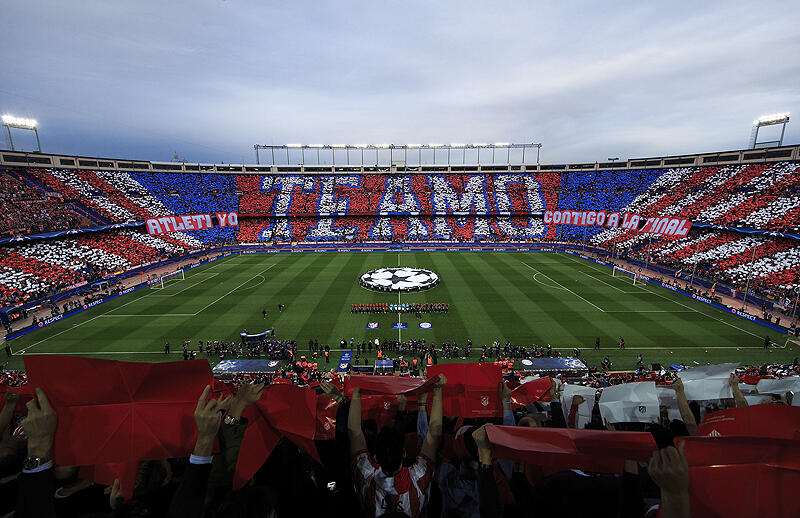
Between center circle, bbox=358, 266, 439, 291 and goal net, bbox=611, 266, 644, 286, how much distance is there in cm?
2289

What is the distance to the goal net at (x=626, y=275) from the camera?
4116 cm

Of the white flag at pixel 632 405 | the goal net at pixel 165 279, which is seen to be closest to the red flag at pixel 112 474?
the white flag at pixel 632 405

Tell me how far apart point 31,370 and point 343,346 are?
A: 2247 centimetres

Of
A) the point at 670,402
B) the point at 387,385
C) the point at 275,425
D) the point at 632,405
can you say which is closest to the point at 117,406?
the point at 275,425

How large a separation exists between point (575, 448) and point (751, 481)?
159cm

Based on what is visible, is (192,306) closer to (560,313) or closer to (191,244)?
(191,244)

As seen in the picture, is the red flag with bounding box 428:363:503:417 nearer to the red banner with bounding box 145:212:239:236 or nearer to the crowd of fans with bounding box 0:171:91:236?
the red banner with bounding box 145:212:239:236

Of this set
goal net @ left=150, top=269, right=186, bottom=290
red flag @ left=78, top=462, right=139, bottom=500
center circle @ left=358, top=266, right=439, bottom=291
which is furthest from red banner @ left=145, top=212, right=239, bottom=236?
red flag @ left=78, top=462, right=139, bottom=500

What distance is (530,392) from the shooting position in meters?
9.33

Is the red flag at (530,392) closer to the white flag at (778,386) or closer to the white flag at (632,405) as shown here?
the white flag at (632,405)

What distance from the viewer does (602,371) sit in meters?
22.3

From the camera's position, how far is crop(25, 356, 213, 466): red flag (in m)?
3.91

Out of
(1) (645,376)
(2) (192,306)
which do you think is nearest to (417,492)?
A: (1) (645,376)

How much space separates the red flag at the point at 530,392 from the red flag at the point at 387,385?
3253 mm
